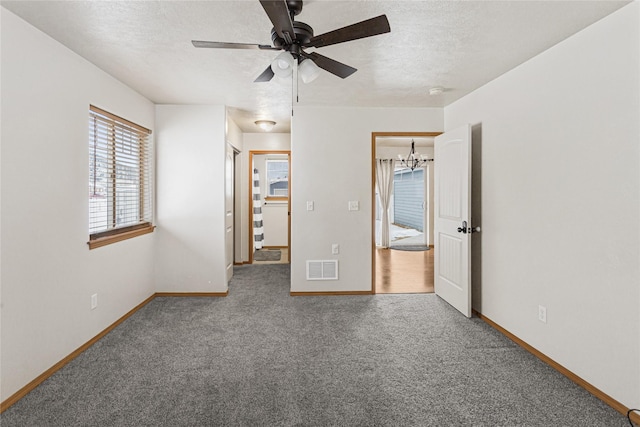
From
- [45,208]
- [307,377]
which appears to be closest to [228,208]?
[45,208]

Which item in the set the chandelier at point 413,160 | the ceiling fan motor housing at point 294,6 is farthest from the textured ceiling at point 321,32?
the chandelier at point 413,160

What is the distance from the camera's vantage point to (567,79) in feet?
7.50

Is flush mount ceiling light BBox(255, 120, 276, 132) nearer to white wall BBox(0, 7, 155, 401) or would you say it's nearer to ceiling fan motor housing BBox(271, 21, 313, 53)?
white wall BBox(0, 7, 155, 401)

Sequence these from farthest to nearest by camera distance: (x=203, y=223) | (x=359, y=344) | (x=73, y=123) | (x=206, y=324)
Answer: (x=203, y=223)
(x=206, y=324)
(x=359, y=344)
(x=73, y=123)

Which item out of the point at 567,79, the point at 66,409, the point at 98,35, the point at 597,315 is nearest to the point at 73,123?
the point at 98,35

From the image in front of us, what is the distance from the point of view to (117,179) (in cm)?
334

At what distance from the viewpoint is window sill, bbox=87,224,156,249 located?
2850 mm

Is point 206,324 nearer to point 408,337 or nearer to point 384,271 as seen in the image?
point 408,337

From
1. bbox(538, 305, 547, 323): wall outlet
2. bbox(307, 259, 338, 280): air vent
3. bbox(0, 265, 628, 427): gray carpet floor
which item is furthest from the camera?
bbox(307, 259, 338, 280): air vent

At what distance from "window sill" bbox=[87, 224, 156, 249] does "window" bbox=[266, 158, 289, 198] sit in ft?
12.3

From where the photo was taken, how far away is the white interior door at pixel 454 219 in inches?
131

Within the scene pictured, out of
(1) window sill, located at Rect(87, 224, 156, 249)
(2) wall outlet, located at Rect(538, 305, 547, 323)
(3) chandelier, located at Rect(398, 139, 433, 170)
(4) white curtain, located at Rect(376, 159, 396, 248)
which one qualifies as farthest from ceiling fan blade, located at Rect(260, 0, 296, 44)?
(4) white curtain, located at Rect(376, 159, 396, 248)

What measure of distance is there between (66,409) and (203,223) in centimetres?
235

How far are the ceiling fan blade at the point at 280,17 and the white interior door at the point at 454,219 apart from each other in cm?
229
